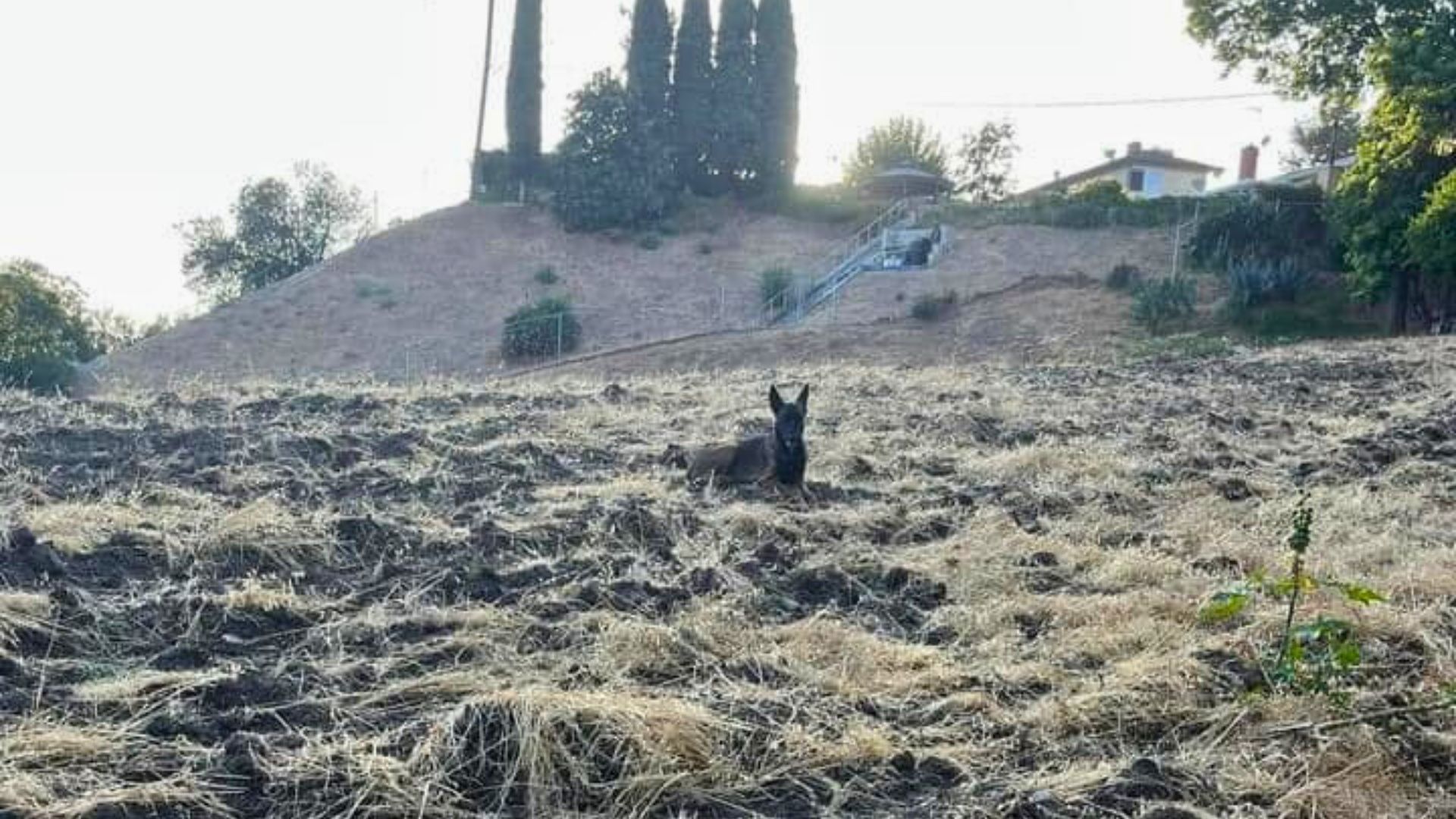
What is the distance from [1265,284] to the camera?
21.9 meters

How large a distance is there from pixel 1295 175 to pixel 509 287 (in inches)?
1152

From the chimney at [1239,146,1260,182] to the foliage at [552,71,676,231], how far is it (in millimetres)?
28568

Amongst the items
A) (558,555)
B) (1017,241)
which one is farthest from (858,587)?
(1017,241)

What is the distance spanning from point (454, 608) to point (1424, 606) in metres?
3.55

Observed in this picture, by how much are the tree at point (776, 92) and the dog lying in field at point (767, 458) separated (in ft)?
107

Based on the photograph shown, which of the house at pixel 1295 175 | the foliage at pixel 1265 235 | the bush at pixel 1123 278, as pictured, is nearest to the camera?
the foliage at pixel 1265 235

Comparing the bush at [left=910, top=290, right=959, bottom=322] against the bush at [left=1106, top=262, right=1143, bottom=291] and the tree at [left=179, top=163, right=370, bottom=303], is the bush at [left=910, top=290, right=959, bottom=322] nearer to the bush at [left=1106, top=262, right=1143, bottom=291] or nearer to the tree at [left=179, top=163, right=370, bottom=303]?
the bush at [left=1106, top=262, right=1143, bottom=291]

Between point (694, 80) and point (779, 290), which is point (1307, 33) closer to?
point (779, 290)

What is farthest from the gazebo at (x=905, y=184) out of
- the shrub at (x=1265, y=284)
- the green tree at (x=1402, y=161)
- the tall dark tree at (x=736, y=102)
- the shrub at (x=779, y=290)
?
the green tree at (x=1402, y=161)

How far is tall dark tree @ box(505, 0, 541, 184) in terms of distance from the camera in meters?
39.0

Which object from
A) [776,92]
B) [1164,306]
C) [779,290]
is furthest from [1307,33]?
[776,92]

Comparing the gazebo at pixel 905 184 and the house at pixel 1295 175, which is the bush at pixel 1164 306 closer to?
the house at pixel 1295 175

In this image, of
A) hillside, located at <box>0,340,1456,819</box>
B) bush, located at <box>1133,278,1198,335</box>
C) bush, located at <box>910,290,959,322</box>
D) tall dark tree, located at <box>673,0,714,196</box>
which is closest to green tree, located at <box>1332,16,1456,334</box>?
bush, located at <box>1133,278,1198,335</box>

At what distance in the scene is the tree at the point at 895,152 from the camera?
1741 inches
